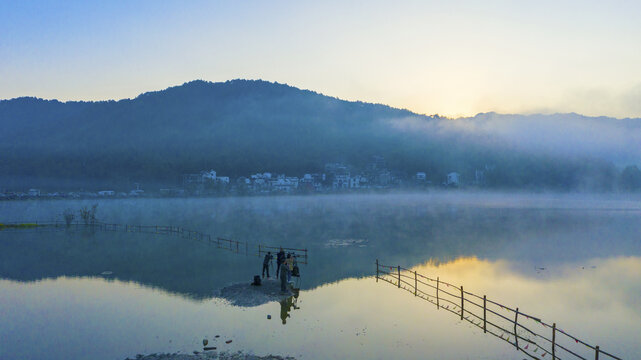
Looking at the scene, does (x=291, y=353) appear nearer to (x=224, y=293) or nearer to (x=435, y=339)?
(x=435, y=339)

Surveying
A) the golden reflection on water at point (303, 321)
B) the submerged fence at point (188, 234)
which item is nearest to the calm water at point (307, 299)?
the golden reflection on water at point (303, 321)

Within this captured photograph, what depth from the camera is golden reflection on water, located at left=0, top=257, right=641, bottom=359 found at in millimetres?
18531

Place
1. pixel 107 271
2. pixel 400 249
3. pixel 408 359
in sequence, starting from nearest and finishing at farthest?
pixel 408 359
pixel 107 271
pixel 400 249

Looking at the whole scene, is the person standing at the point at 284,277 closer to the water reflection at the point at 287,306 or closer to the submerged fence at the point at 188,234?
the water reflection at the point at 287,306

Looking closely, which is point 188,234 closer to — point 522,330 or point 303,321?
point 303,321

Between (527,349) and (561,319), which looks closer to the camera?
(527,349)

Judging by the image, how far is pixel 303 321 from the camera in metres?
21.8

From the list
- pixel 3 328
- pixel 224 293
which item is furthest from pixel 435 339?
pixel 3 328

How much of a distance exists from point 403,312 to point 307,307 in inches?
218

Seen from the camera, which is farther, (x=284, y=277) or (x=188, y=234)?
(x=188, y=234)

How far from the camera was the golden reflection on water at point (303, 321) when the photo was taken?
18.5 m

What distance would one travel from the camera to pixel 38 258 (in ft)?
135

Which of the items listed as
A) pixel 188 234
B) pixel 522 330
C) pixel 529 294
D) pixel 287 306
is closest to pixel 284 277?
pixel 287 306

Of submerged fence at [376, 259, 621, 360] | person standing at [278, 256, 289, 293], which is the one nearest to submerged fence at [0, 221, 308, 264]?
person standing at [278, 256, 289, 293]
